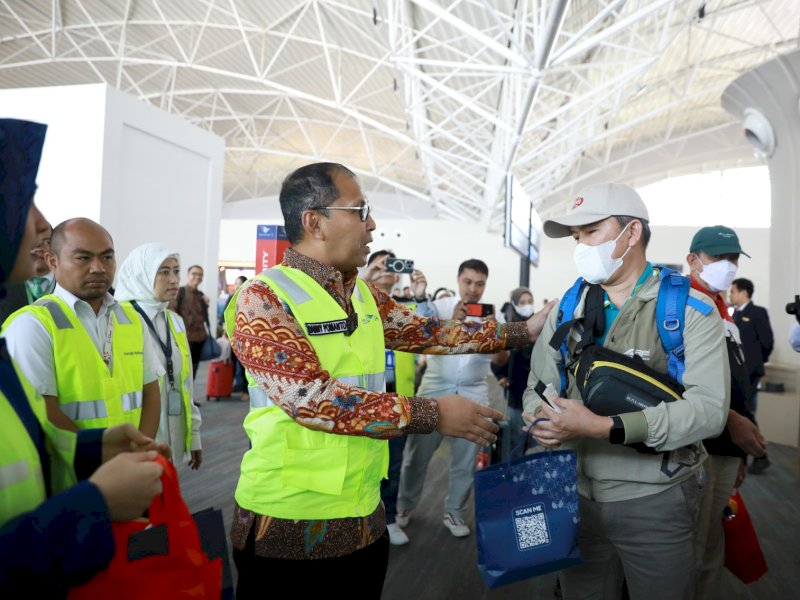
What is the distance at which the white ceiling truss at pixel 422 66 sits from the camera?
11.3m

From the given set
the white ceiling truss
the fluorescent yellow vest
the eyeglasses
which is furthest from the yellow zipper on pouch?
the white ceiling truss

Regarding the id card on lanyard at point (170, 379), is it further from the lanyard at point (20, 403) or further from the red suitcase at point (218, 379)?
the red suitcase at point (218, 379)

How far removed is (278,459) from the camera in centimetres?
155

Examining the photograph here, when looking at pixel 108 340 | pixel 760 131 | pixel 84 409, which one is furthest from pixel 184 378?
pixel 760 131

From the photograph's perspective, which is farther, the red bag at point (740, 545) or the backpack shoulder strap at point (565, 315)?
the red bag at point (740, 545)

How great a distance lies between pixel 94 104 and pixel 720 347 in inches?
285

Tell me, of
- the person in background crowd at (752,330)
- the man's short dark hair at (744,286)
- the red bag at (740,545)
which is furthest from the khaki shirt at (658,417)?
the man's short dark hair at (744,286)

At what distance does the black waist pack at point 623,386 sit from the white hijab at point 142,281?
2.81m

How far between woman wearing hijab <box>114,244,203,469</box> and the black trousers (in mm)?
1948

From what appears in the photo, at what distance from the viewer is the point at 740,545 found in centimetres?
271

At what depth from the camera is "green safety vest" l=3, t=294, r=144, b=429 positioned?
7.10ft

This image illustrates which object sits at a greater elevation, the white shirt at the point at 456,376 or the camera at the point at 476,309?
the camera at the point at 476,309

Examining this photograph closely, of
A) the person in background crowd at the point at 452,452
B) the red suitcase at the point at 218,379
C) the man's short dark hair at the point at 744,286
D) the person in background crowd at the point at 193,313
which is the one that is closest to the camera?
the person in background crowd at the point at 452,452

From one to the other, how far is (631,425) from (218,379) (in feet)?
26.2
